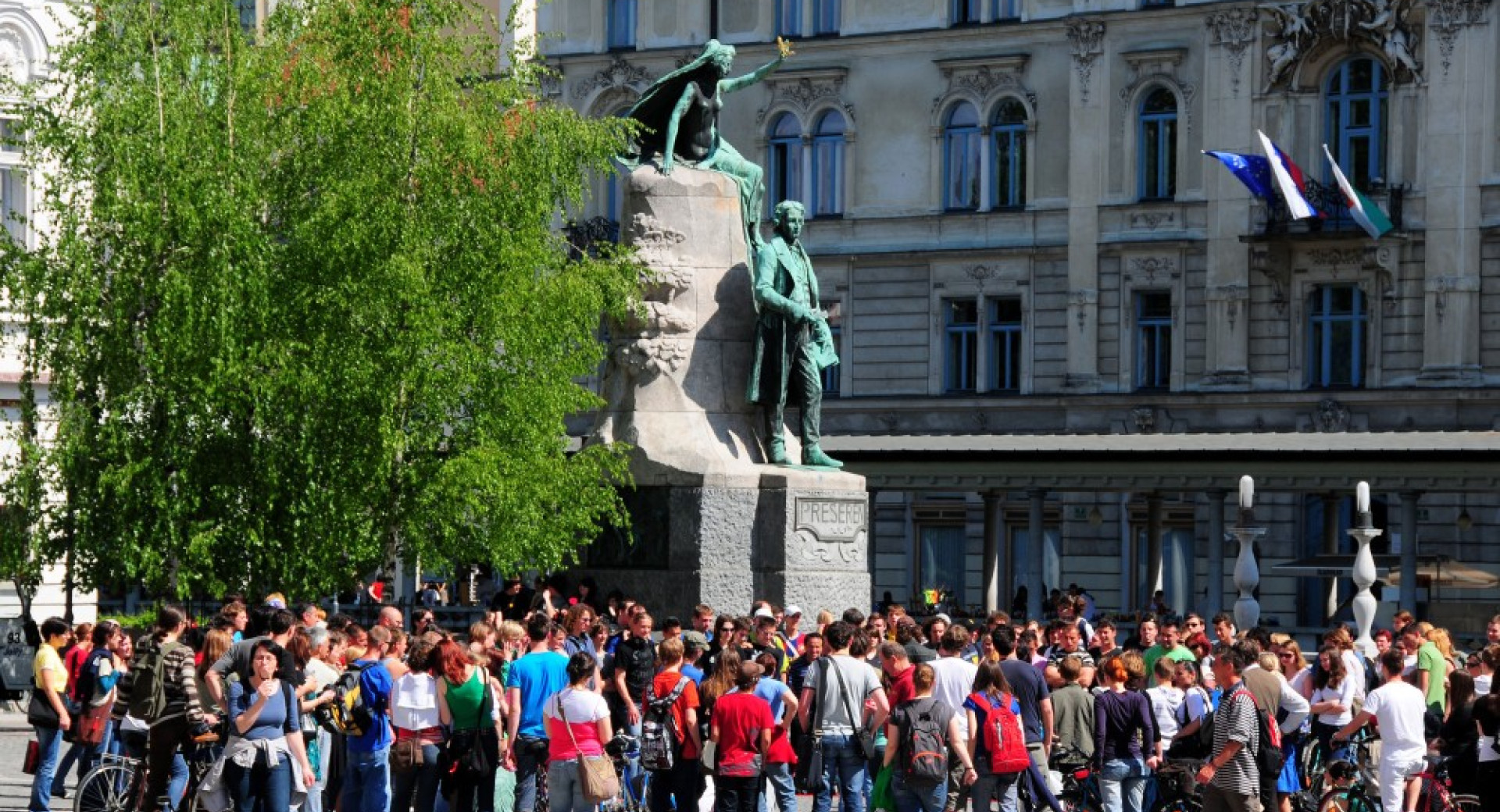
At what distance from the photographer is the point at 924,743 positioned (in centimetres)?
1802

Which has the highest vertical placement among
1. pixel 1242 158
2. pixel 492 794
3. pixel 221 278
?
pixel 1242 158

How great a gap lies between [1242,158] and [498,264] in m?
24.7

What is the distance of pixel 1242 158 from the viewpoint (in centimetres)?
5541

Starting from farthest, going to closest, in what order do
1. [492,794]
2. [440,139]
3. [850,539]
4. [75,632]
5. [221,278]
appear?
[440,139]
[221,278]
[850,539]
[75,632]
[492,794]

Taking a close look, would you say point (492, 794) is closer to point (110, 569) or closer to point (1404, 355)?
point (110, 569)

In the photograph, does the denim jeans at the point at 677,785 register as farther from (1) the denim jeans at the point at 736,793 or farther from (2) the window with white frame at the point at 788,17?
(2) the window with white frame at the point at 788,17

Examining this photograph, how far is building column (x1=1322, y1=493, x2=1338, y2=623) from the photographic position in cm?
5606

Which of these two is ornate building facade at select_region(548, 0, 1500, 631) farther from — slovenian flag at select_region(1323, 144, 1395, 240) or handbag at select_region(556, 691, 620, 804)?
handbag at select_region(556, 691, 620, 804)

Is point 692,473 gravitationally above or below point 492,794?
above

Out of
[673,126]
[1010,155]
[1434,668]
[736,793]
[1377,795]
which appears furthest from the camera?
[1010,155]

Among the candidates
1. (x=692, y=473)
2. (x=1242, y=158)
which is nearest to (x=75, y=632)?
(x=692, y=473)

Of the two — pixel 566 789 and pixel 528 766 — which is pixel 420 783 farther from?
pixel 566 789

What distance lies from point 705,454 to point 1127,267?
34.4 m

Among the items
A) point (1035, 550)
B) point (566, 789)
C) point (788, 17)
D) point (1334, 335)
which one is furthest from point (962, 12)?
point (566, 789)
